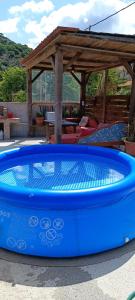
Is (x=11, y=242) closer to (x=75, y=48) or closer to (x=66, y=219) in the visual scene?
(x=66, y=219)

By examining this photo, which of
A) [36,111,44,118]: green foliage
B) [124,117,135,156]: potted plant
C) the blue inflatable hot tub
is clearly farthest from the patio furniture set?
the blue inflatable hot tub

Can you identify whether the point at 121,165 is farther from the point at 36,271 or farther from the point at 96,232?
the point at 36,271

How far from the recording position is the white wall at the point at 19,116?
11.2 m

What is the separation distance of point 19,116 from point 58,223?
8945 millimetres

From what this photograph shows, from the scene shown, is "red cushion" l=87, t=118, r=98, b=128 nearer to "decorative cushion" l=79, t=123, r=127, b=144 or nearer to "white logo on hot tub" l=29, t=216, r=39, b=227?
"decorative cushion" l=79, t=123, r=127, b=144

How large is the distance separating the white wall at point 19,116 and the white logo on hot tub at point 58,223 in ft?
28.4

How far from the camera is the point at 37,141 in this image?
10.1 metres

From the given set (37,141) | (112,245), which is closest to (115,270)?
(112,245)

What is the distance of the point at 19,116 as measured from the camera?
1134 centimetres

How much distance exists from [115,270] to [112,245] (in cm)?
35

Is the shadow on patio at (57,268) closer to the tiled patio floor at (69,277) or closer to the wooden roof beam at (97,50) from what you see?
the tiled patio floor at (69,277)

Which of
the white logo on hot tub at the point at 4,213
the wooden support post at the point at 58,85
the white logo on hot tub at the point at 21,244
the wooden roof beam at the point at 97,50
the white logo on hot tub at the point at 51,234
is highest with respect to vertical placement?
the wooden roof beam at the point at 97,50

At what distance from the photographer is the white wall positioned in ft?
36.7

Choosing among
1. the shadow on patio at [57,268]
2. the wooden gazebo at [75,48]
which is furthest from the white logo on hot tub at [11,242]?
the wooden gazebo at [75,48]
